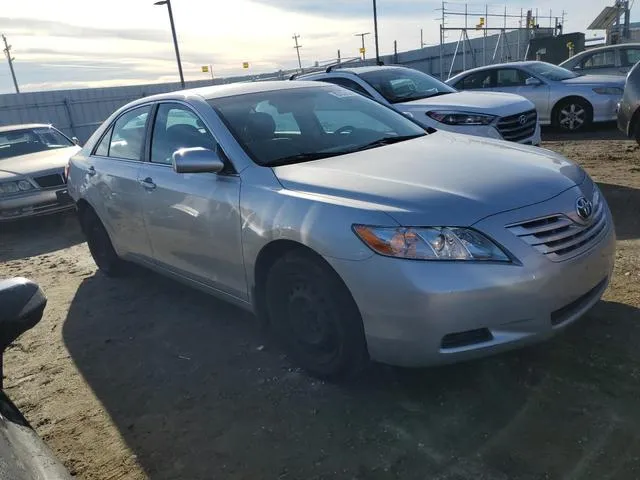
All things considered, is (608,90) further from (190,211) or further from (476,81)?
(190,211)

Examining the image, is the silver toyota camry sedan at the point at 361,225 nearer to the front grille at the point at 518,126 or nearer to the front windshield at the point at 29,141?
the front grille at the point at 518,126

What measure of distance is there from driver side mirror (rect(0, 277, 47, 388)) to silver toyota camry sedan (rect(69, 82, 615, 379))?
4.14ft

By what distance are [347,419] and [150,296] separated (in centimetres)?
265

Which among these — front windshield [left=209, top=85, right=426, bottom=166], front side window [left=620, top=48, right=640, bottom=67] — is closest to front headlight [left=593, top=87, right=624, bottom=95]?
front side window [left=620, top=48, right=640, bottom=67]

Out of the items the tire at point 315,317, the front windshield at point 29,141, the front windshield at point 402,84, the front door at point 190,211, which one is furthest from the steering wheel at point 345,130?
the front windshield at point 29,141

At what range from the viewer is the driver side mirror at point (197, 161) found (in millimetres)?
3221

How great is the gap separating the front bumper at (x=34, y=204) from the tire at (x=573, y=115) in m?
8.80

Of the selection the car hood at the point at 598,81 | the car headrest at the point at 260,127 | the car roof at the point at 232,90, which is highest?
the car roof at the point at 232,90

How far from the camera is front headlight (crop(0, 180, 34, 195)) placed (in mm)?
7734

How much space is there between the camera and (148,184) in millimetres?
4043

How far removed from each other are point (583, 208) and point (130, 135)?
3442 millimetres

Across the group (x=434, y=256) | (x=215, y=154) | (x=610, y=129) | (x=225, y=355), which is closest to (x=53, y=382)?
(x=225, y=355)

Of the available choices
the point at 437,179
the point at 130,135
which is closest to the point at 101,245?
the point at 130,135

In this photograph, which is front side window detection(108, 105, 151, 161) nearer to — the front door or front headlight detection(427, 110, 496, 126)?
the front door
